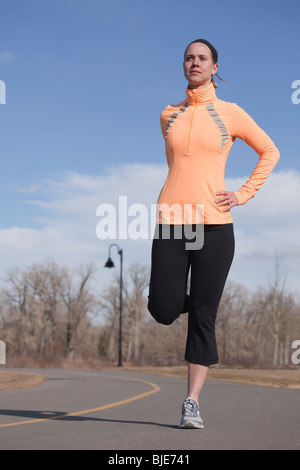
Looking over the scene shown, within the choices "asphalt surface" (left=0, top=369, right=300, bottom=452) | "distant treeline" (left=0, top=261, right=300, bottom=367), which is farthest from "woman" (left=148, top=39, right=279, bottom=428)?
"distant treeline" (left=0, top=261, right=300, bottom=367)

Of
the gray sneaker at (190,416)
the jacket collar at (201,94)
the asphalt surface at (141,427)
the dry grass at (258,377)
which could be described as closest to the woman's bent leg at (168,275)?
the gray sneaker at (190,416)

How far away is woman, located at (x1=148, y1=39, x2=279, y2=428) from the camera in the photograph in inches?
182

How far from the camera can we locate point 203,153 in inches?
184

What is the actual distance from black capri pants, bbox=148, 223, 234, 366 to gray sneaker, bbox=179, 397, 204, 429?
11.9 inches

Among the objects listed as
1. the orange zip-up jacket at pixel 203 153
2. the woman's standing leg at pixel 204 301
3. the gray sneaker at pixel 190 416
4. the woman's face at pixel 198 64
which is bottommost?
the gray sneaker at pixel 190 416

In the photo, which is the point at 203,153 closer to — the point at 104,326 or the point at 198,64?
the point at 198,64

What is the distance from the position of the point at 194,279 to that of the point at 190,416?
3.24 feet

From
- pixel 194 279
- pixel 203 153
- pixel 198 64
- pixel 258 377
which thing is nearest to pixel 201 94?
pixel 198 64

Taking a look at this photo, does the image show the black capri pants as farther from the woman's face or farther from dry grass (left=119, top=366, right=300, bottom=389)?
dry grass (left=119, top=366, right=300, bottom=389)

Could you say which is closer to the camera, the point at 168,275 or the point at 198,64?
the point at 168,275

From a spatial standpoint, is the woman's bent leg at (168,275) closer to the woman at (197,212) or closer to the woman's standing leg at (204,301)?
the woman at (197,212)

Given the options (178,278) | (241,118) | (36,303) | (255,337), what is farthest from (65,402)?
(255,337)

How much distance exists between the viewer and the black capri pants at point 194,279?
4.61 metres
